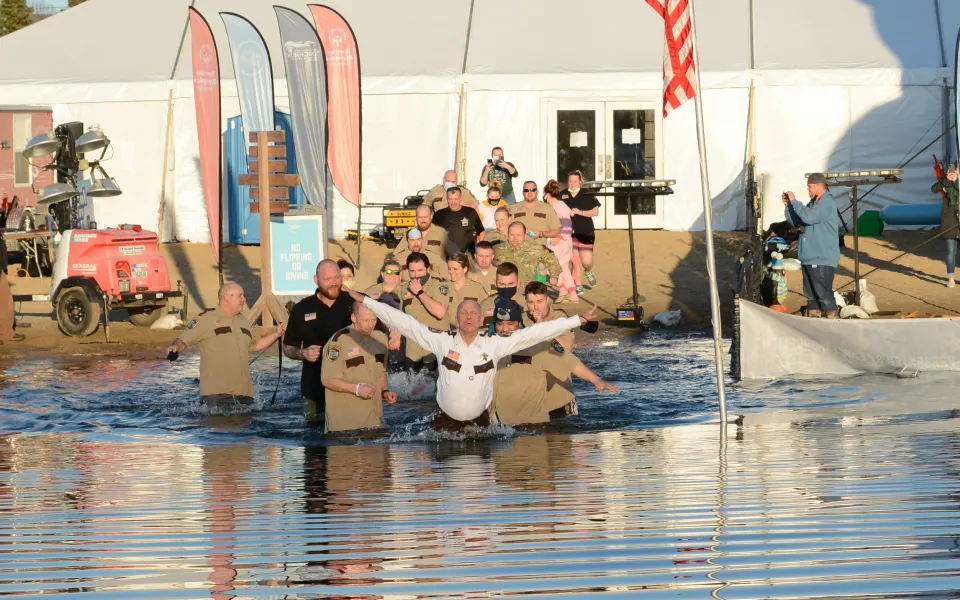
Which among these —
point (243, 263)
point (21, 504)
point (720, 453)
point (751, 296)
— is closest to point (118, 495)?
point (21, 504)

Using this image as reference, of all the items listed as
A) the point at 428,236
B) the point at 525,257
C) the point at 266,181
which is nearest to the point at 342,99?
the point at 266,181

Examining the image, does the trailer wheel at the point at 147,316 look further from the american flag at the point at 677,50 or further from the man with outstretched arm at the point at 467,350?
the american flag at the point at 677,50

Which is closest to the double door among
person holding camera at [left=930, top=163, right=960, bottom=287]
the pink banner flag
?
person holding camera at [left=930, top=163, right=960, bottom=287]

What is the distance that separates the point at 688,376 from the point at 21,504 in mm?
9066

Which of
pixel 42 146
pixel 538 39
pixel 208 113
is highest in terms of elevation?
pixel 538 39

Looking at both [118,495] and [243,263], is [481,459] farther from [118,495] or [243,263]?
[243,263]

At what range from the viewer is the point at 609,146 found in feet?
89.3

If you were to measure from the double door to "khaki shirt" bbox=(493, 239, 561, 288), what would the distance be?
9.51 metres

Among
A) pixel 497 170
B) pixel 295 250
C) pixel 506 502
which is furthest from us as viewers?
pixel 497 170

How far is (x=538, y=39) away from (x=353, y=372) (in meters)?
17.2

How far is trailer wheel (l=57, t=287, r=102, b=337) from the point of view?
19.9 meters

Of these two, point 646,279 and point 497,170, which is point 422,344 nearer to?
point 646,279

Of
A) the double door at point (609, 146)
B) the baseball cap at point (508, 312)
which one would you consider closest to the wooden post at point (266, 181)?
the baseball cap at point (508, 312)

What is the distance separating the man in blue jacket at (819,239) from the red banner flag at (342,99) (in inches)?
330
